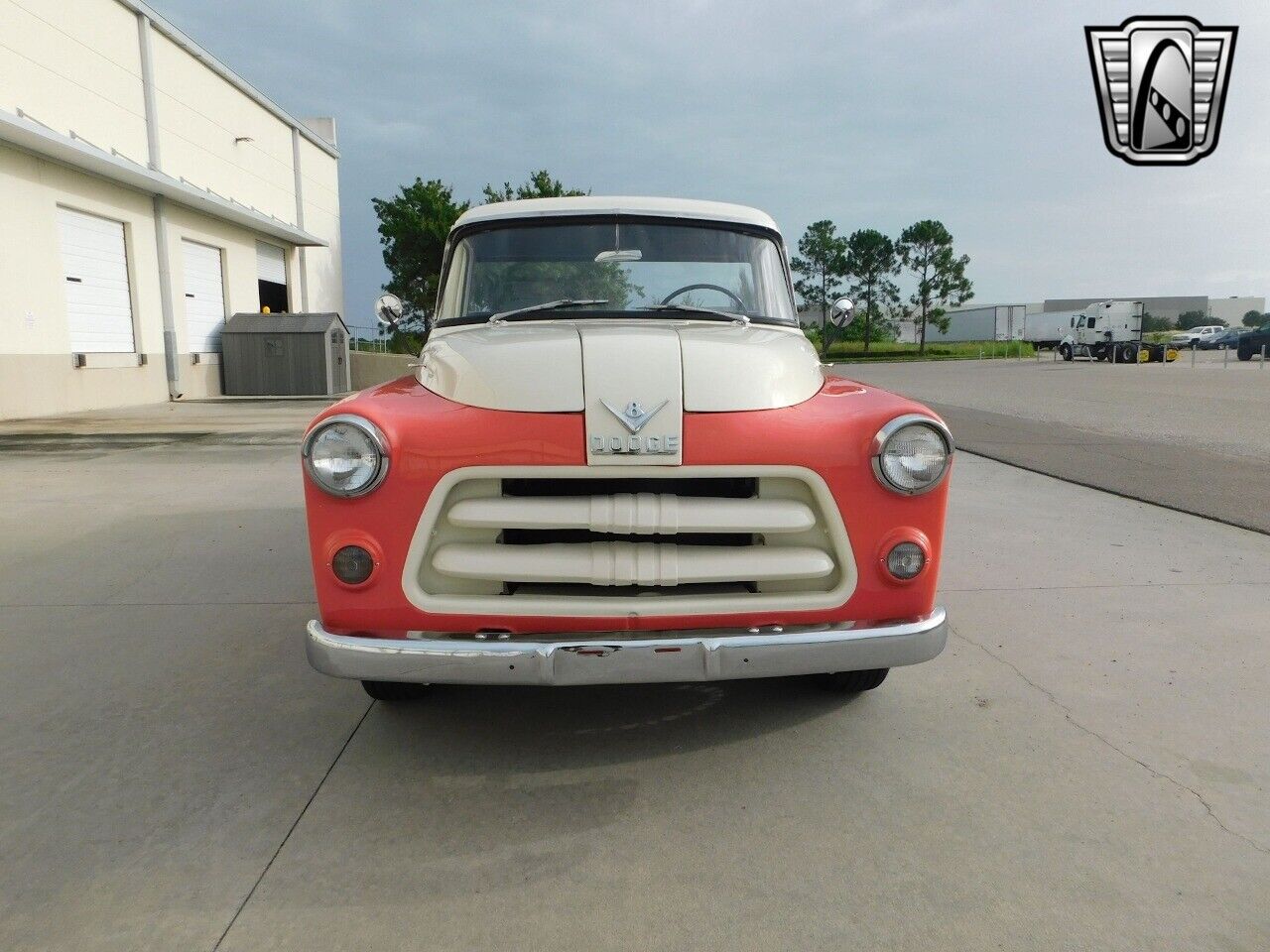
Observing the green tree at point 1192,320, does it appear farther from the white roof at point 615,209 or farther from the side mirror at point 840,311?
the white roof at point 615,209

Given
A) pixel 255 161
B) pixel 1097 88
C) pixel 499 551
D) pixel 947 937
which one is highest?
pixel 255 161

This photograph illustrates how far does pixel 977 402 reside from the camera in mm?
17266

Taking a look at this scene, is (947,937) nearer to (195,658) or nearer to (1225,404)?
(195,658)

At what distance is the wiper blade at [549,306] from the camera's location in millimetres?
3535

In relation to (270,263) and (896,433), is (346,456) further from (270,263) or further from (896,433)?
(270,263)

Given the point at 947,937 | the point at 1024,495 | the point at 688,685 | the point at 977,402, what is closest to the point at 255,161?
the point at 977,402

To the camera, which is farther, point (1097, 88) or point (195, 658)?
point (1097, 88)

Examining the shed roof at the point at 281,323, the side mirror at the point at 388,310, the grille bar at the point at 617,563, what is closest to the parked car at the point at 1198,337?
the shed roof at the point at 281,323

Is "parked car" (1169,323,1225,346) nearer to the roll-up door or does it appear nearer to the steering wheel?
the roll-up door

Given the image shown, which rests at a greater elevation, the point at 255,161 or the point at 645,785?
the point at 255,161

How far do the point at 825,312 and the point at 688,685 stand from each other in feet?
7.72

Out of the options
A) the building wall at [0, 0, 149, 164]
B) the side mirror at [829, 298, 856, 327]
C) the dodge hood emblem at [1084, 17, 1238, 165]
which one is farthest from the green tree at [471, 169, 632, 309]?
the building wall at [0, 0, 149, 164]

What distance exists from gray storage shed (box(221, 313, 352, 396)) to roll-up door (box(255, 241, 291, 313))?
11.3ft

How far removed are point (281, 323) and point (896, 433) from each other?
19.5m
